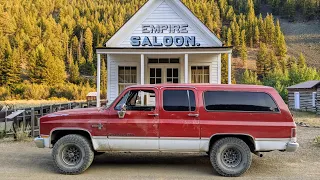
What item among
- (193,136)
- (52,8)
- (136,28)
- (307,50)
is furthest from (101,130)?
(52,8)

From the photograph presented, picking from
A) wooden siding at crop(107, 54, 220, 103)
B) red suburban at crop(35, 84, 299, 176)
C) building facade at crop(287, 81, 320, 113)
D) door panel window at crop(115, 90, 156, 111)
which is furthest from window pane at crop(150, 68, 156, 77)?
building facade at crop(287, 81, 320, 113)

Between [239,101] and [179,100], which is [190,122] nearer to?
[179,100]

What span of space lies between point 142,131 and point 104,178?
48.4 inches

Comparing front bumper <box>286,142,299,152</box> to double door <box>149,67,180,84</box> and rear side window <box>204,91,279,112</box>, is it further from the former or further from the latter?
double door <box>149,67,180,84</box>

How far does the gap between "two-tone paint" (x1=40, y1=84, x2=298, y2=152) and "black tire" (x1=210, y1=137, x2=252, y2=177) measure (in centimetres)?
17

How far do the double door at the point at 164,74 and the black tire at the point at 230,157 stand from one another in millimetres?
10466

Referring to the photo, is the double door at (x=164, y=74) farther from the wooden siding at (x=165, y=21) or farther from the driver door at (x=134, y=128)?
the driver door at (x=134, y=128)

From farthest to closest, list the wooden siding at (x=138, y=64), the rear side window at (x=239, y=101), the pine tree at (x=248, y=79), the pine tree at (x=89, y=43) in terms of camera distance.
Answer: the pine tree at (x=89, y=43) < the pine tree at (x=248, y=79) < the wooden siding at (x=138, y=64) < the rear side window at (x=239, y=101)

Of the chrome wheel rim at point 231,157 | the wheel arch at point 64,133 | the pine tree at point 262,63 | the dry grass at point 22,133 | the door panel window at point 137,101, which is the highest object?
the pine tree at point 262,63

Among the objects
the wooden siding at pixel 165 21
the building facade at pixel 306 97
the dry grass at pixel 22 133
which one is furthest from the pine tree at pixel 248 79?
the dry grass at pixel 22 133

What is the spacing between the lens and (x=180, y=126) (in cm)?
782

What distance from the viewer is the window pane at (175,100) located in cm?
794

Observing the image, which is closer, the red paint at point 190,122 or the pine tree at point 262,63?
the red paint at point 190,122

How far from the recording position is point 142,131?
7.88 m
